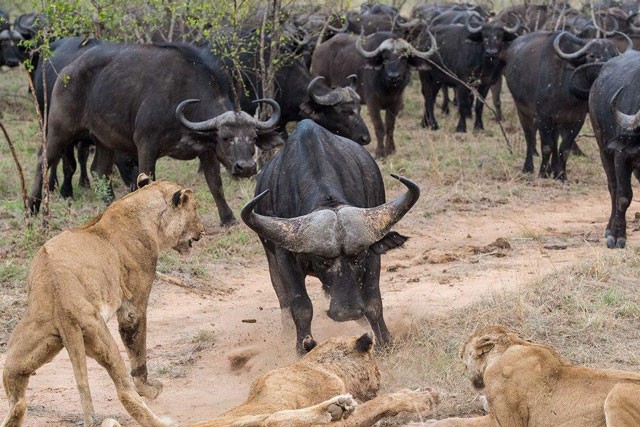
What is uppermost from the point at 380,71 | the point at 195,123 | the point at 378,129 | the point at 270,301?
the point at 195,123

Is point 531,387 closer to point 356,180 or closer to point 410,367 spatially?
point 410,367

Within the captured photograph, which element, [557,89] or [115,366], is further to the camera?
[557,89]

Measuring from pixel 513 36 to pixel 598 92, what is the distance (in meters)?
7.92

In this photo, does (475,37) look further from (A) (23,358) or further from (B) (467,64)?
(A) (23,358)

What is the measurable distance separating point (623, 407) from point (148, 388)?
10.2ft

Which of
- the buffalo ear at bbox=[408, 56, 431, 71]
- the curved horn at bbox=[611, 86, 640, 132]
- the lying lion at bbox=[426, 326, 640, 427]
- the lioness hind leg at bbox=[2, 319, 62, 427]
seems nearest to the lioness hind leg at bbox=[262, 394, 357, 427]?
the lying lion at bbox=[426, 326, 640, 427]

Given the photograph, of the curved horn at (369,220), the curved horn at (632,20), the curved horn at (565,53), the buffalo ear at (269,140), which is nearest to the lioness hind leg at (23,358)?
the curved horn at (369,220)

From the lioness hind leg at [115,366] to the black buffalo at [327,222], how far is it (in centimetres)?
112

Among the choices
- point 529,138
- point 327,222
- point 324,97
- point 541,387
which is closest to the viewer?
point 541,387

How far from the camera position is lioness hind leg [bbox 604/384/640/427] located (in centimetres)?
520

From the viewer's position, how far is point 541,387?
18.6 feet

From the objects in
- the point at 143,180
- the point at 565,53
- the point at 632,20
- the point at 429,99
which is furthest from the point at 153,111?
the point at 632,20

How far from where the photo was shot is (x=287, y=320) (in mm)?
8789

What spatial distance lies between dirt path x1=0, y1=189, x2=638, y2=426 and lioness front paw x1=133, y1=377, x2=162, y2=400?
123 millimetres
